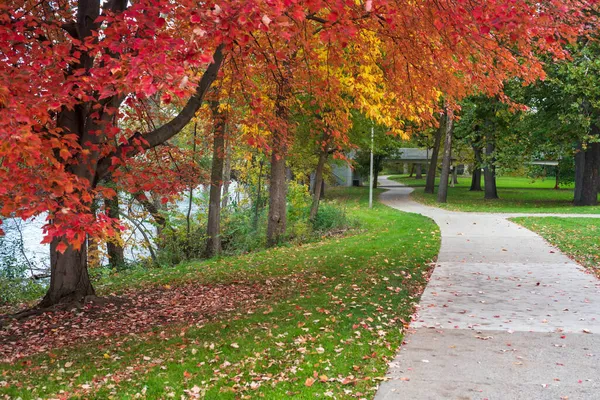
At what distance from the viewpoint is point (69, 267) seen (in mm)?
7922

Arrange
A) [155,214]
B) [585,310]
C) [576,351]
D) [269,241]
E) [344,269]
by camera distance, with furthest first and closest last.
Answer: [269,241]
[155,214]
[344,269]
[585,310]
[576,351]

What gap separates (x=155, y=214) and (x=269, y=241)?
333 centimetres

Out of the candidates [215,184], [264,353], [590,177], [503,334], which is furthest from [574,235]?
[590,177]

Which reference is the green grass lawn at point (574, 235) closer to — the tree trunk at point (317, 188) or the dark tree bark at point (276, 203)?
the tree trunk at point (317, 188)

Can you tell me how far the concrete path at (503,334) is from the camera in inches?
179

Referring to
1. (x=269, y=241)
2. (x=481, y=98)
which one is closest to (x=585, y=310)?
(x=269, y=241)

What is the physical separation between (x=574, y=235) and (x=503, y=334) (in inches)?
397

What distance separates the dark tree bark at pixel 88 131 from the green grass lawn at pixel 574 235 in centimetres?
759

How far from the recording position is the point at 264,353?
5.41 meters

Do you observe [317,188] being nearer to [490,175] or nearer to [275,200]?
[275,200]

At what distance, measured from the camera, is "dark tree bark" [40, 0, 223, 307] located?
719cm

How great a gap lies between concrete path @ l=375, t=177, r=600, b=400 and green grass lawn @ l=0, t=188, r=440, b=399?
1.09 ft

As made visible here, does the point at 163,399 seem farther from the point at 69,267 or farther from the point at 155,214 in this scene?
the point at 155,214

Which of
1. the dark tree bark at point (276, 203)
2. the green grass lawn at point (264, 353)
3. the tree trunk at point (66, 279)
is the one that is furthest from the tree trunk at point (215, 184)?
the tree trunk at point (66, 279)
